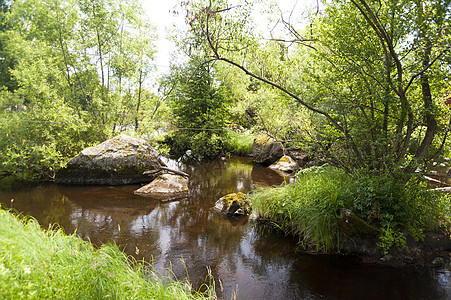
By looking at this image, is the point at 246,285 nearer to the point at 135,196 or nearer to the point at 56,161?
the point at 135,196

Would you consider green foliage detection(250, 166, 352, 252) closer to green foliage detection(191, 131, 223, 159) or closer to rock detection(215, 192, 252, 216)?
rock detection(215, 192, 252, 216)

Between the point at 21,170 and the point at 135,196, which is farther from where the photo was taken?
the point at 21,170

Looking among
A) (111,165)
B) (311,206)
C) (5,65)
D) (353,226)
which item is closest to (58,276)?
(311,206)

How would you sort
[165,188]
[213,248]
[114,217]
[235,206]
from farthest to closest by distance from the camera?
[165,188] → [235,206] → [114,217] → [213,248]

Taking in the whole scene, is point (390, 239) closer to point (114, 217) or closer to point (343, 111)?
point (343, 111)

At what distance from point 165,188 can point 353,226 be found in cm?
633

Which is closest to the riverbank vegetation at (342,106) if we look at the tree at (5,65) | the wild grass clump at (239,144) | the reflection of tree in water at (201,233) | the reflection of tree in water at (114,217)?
the reflection of tree in water at (201,233)

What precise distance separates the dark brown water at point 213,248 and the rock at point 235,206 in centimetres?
29

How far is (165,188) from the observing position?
9312mm

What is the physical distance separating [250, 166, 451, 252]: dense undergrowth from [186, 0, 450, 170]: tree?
50cm

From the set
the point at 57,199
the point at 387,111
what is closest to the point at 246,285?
the point at 387,111

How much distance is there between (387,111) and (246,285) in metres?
4.28

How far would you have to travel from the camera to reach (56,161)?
9508 mm

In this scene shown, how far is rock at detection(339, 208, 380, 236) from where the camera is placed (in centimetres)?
478
